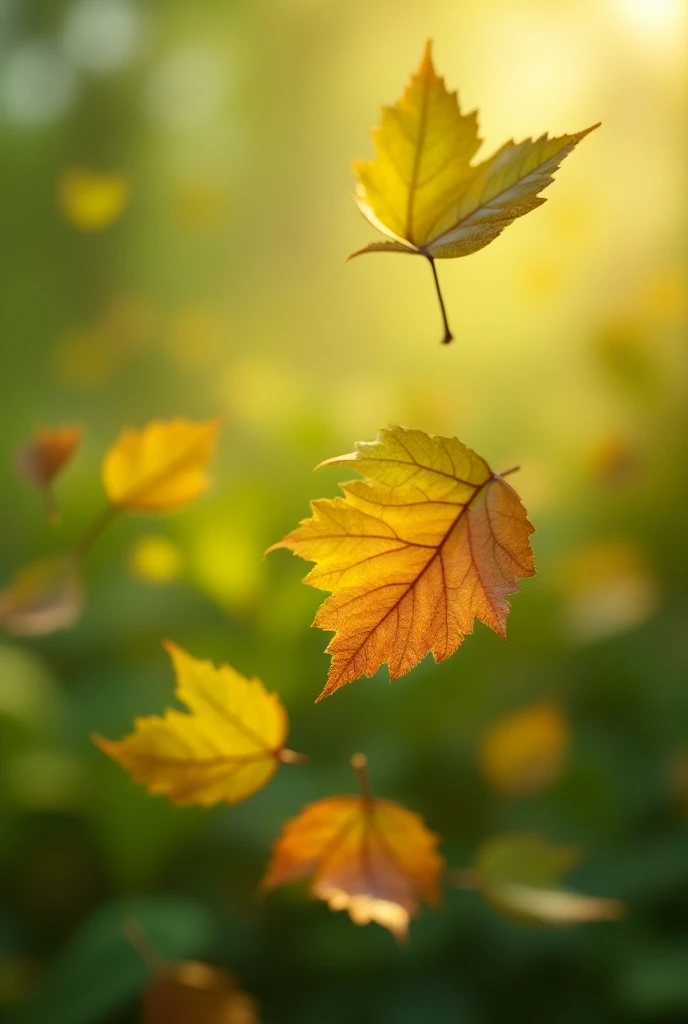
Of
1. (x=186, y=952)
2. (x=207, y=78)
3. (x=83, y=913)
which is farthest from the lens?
(x=207, y=78)

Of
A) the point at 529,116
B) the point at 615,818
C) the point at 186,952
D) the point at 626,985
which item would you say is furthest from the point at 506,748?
the point at 529,116

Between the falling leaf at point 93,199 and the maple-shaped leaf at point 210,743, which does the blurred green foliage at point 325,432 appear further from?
the maple-shaped leaf at point 210,743

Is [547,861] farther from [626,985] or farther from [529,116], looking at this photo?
[529,116]

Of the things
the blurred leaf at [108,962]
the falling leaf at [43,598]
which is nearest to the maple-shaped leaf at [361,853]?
the falling leaf at [43,598]

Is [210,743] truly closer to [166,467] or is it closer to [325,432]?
[166,467]

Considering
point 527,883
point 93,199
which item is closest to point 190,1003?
point 527,883

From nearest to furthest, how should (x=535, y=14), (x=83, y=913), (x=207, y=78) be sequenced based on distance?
(x=83, y=913) < (x=535, y=14) < (x=207, y=78)

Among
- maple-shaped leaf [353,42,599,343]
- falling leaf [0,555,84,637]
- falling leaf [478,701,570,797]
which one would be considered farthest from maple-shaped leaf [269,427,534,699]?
falling leaf [478,701,570,797]
